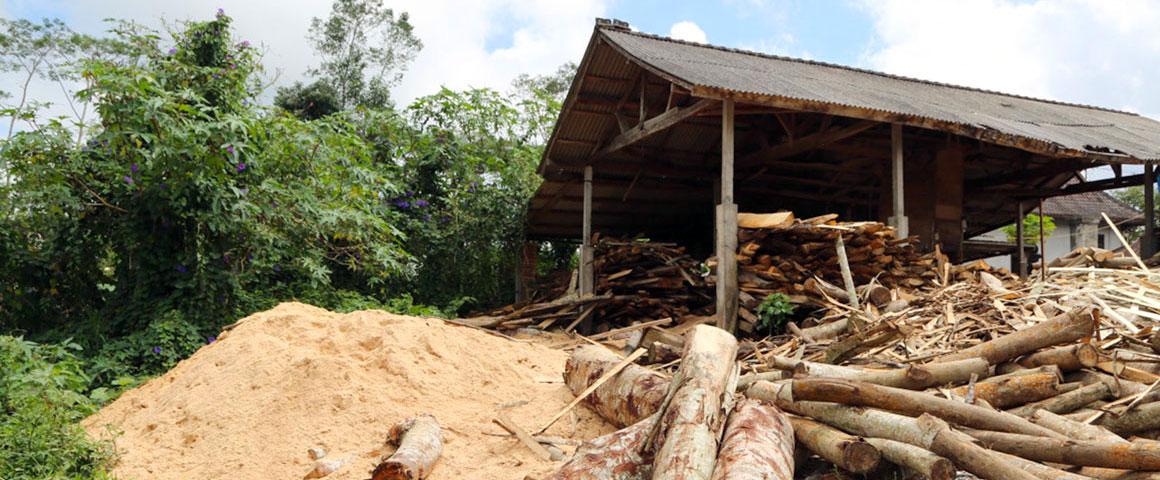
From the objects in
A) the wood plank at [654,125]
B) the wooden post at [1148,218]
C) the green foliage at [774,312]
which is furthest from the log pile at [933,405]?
the wooden post at [1148,218]

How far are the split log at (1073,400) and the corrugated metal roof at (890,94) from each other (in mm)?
4482

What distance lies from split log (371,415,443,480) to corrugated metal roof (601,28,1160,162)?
4.69 metres

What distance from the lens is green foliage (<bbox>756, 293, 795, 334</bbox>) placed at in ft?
26.0

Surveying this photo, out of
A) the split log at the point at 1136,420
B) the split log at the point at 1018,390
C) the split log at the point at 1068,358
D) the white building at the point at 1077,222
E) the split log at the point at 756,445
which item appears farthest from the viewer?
the white building at the point at 1077,222

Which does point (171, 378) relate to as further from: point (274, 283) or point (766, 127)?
point (766, 127)

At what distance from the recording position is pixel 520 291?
15484mm

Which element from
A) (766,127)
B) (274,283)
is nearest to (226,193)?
(274,283)

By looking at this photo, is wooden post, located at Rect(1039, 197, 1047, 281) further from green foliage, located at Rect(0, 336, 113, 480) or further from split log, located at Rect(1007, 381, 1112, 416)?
green foliage, located at Rect(0, 336, 113, 480)

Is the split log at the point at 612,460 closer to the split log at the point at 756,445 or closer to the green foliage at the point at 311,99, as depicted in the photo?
the split log at the point at 756,445

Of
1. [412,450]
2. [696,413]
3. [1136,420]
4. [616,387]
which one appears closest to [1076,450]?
[1136,420]

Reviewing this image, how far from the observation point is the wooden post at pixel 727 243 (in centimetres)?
834

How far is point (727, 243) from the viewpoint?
27.9 ft

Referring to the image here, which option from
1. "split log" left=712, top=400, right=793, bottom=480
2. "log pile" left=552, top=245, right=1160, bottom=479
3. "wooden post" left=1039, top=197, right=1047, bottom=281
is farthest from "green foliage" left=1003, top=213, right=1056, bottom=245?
"split log" left=712, top=400, right=793, bottom=480

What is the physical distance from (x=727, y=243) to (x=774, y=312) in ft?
3.28
